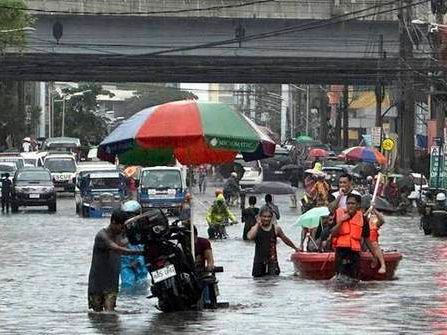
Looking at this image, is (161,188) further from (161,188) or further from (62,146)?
(62,146)

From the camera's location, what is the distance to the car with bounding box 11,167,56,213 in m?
53.9

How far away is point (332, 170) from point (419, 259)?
3018 centimetres

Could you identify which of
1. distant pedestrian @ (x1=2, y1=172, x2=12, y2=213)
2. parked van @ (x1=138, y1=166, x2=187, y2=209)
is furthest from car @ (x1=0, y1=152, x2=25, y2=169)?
parked van @ (x1=138, y1=166, x2=187, y2=209)

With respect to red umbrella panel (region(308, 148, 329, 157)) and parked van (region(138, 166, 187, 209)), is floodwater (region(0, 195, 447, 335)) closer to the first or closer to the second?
parked van (region(138, 166, 187, 209))

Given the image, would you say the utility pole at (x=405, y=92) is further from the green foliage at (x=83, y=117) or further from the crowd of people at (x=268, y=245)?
the green foliage at (x=83, y=117)

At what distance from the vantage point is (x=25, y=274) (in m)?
27.3

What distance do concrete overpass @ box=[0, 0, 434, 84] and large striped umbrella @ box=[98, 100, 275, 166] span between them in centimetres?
4438

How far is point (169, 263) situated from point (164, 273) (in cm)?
14

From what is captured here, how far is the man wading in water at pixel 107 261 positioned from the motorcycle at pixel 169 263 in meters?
0.32

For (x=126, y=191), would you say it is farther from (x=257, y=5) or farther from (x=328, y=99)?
(x=328, y=99)

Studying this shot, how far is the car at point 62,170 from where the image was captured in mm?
64812

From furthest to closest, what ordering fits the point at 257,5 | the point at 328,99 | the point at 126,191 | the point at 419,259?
the point at 328,99 < the point at 257,5 < the point at 126,191 < the point at 419,259

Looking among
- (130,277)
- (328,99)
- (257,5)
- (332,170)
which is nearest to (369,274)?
(130,277)

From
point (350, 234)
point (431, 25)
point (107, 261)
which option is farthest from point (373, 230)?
point (431, 25)
